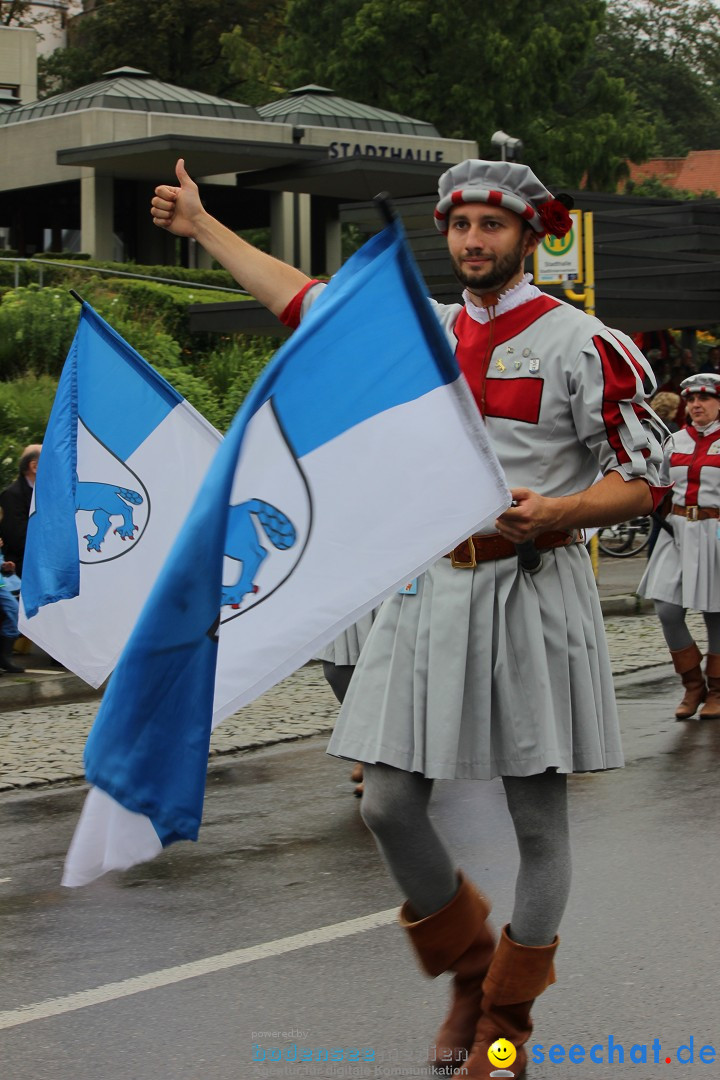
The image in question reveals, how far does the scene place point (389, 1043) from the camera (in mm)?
4094

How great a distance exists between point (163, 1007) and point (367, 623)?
2.87m

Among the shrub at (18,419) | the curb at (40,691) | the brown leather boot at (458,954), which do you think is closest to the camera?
the brown leather boot at (458,954)

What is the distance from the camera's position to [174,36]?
58938 millimetres

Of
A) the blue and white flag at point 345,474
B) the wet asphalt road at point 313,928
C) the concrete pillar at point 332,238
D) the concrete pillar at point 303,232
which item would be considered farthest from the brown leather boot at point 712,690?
the concrete pillar at point 332,238

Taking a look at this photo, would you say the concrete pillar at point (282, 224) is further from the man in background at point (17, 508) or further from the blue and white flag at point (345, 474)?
the blue and white flag at point (345, 474)

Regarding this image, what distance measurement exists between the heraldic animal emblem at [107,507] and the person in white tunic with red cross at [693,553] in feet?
15.9

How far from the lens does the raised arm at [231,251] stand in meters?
4.04

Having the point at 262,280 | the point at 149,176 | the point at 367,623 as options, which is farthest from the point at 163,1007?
the point at 149,176

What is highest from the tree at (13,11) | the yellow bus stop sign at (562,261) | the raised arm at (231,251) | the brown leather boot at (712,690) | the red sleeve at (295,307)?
the tree at (13,11)

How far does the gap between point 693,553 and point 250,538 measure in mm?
6708

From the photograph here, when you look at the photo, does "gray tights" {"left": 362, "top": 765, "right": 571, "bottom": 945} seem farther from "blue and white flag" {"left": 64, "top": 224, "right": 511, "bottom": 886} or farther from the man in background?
the man in background

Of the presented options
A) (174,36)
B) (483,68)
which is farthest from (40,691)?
(174,36)

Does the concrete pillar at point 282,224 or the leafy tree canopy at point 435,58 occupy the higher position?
the leafy tree canopy at point 435,58

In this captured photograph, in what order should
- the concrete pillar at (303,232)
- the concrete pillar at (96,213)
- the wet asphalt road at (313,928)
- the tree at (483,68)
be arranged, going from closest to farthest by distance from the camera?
the wet asphalt road at (313,928)
the concrete pillar at (96,213)
the concrete pillar at (303,232)
the tree at (483,68)
